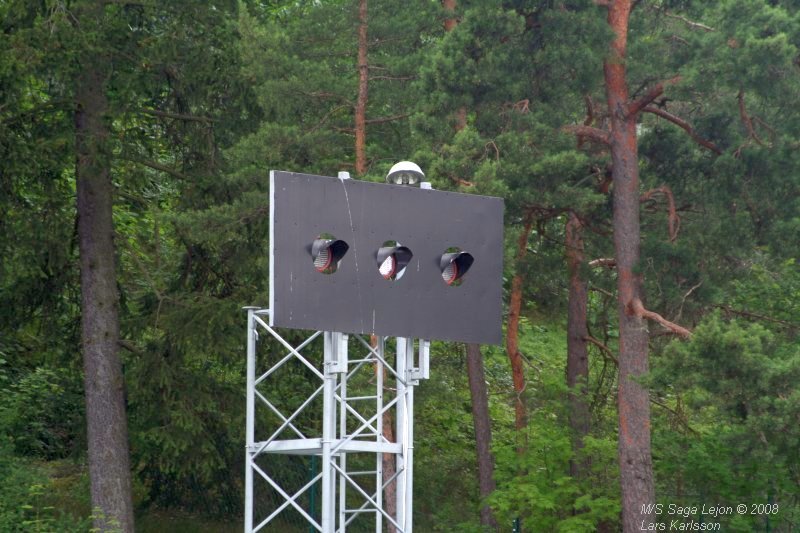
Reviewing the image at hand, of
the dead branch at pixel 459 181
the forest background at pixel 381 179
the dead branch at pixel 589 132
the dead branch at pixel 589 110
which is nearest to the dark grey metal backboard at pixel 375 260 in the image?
the forest background at pixel 381 179

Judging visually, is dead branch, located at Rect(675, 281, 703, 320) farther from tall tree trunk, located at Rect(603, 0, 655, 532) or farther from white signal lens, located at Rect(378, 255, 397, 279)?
white signal lens, located at Rect(378, 255, 397, 279)

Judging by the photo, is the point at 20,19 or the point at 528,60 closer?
the point at 20,19

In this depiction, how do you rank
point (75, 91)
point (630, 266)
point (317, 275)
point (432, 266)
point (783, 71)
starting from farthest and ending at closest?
point (630, 266) → point (75, 91) → point (783, 71) → point (432, 266) → point (317, 275)

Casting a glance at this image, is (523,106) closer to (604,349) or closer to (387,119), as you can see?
(387,119)

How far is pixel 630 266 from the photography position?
15.8m

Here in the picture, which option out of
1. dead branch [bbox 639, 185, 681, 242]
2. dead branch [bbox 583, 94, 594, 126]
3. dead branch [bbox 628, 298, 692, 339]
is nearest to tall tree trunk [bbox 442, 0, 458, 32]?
dead branch [bbox 583, 94, 594, 126]

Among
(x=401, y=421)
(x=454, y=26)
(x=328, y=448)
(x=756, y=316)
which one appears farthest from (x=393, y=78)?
(x=328, y=448)

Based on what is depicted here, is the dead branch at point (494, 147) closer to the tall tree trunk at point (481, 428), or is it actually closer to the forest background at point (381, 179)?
the forest background at point (381, 179)

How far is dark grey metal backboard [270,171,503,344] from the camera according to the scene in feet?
34.6

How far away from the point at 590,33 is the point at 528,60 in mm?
872

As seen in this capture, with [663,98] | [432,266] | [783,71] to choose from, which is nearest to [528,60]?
[663,98]

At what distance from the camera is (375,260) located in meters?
11.1

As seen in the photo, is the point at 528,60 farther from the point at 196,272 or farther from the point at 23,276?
the point at 23,276

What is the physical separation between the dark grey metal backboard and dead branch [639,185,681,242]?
4.69 meters
